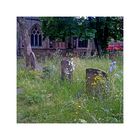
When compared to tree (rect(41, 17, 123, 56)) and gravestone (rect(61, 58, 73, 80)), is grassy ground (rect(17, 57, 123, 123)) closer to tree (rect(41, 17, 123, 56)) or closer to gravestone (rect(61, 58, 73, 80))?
gravestone (rect(61, 58, 73, 80))

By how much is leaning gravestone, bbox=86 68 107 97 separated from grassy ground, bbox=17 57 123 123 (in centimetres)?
4

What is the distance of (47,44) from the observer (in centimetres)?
816

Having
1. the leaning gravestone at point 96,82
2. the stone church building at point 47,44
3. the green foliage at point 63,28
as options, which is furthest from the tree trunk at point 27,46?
the leaning gravestone at point 96,82

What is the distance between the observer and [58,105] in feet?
26.9

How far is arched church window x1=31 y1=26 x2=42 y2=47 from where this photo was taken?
26.8ft

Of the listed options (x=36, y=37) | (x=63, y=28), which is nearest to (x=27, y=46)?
(x=36, y=37)

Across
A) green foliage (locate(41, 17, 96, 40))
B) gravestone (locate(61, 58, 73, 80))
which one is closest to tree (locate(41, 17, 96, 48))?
green foliage (locate(41, 17, 96, 40))

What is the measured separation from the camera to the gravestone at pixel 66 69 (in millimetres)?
8211

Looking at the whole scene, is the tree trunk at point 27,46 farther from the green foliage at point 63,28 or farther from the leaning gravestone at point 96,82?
the leaning gravestone at point 96,82
